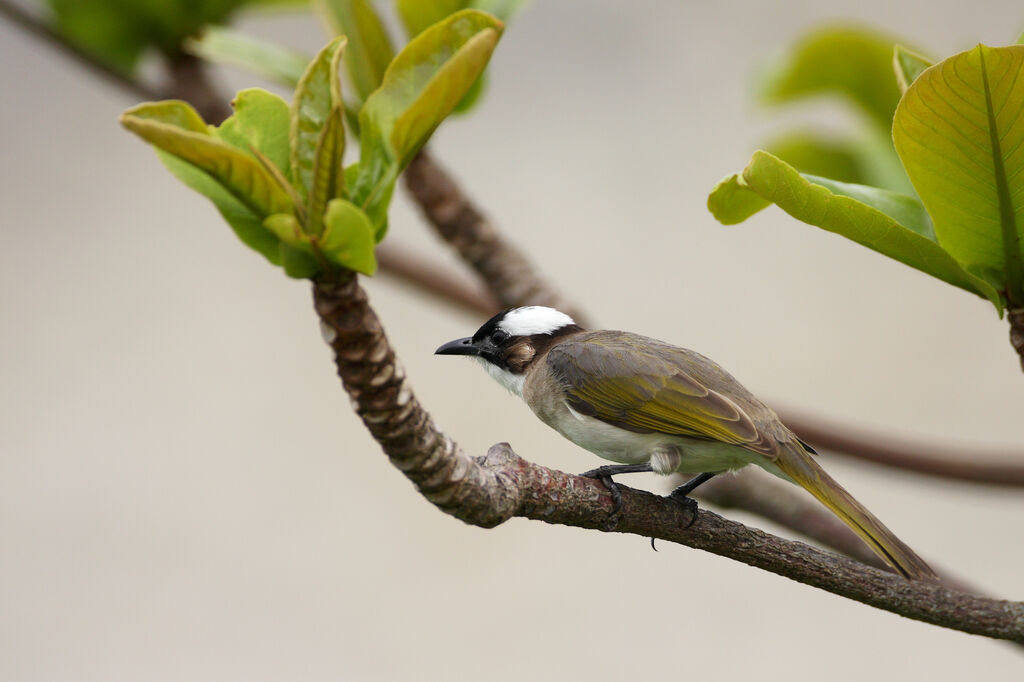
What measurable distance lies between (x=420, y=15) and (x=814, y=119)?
10.1ft

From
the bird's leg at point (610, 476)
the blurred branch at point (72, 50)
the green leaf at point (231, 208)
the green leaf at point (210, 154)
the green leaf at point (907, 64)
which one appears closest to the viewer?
the green leaf at point (210, 154)

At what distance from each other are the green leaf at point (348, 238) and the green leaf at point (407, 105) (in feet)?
0.32

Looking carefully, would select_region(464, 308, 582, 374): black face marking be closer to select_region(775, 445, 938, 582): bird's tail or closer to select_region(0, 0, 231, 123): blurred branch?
select_region(775, 445, 938, 582): bird's tail

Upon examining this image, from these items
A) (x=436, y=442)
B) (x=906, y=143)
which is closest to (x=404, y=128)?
(x=436, y=442)

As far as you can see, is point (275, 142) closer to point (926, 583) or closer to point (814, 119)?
point (926, 583)

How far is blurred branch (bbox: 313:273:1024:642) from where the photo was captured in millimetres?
942

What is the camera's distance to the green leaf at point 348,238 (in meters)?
0.84

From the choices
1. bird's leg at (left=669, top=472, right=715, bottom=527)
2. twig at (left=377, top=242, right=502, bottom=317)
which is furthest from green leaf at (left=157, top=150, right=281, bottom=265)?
twig at (left=377, top=242, right=502, bottom=317)

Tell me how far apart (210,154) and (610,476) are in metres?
0.76

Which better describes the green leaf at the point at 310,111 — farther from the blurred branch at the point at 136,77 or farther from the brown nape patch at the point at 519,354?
the blurred branch at the point at 136,77

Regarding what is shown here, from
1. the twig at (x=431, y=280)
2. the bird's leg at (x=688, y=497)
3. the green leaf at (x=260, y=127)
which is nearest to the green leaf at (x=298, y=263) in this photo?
the green leaf at (x=260, y=127)

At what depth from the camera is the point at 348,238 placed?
0.85 metres

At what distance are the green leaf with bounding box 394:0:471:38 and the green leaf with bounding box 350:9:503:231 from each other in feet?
2.85

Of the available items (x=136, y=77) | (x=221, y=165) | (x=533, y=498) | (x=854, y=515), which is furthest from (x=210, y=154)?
(x=136, y=77)
